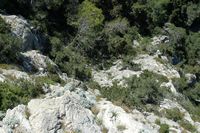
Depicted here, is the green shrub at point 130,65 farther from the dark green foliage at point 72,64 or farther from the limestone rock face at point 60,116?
the limestone rock face at point 60,116

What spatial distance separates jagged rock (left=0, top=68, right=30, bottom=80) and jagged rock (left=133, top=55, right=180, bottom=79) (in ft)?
57.3

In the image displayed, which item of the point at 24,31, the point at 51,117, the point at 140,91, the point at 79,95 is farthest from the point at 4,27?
the point at 51,117

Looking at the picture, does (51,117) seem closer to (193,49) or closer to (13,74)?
(13,74)

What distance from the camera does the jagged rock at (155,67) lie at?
179ft

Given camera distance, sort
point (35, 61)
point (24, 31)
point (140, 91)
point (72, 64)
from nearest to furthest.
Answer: point (35, 61), point (140, 91), point (24, 31), point (72, 64)

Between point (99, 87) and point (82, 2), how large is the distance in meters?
17.7

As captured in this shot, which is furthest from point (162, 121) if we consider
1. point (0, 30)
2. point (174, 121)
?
point (0, 30)

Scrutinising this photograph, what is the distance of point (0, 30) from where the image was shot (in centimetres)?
4584

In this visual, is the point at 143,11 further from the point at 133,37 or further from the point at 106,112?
the point at 106,112

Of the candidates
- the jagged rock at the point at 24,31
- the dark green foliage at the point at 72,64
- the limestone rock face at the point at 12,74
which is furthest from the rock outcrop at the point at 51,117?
the dark green foliage at the point at 72,64

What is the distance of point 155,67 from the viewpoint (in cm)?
5512

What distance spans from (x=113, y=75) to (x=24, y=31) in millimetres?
10714

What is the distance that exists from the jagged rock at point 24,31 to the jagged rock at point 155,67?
38.4ft

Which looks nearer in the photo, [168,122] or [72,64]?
[168,122]
